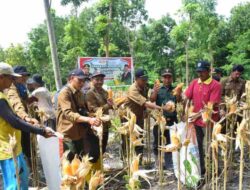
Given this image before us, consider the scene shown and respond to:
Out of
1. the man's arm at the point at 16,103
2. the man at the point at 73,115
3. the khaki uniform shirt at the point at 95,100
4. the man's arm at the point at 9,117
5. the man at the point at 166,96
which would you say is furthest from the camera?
the man at the point at 166,96

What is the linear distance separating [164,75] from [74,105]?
1.60 m

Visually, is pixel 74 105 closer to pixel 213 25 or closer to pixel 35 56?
pixel 213 25

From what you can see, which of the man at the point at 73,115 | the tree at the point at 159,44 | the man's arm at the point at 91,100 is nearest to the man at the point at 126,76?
the man's arm at the point at 91,100

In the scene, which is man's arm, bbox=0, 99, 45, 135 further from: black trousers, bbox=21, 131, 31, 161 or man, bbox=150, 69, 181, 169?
man, bbox=150, 69, 181, 169

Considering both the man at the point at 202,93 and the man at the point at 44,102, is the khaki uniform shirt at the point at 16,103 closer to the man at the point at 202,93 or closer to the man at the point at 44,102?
the man at the point at 44,102

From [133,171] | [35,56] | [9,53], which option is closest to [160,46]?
[35,56]

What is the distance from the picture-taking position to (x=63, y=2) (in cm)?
1750

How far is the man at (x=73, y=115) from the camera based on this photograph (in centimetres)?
358

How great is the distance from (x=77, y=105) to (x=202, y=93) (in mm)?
1484

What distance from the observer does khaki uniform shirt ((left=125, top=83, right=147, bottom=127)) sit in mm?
4657

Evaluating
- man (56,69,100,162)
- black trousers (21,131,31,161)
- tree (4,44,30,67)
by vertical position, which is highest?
tree (4,44,30,67)

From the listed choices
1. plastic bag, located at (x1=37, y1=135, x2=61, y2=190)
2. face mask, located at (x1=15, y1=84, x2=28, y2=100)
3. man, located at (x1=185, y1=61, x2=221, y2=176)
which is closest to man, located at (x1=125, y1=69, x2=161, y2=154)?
man, located at (x1=185, y1=61, x2=221, y2=176)

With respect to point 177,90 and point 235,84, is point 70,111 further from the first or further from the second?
point 235,84

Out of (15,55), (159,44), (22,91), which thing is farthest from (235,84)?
(15,55)
